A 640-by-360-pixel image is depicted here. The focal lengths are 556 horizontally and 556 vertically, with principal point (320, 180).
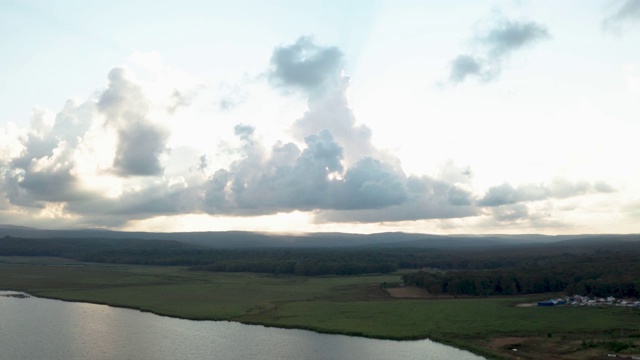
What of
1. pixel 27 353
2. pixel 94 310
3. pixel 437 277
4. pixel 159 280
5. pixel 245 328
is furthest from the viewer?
pixel 159 280

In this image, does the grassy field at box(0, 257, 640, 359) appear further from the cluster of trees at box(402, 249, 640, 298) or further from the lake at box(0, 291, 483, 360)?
the cluster of trees at box(402, 249, 640, 298)

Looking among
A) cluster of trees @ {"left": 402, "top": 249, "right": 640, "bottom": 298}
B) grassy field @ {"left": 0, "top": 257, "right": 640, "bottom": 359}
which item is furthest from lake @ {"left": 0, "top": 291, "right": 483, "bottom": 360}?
cluster of trees @ {"left": 402, "top": 249, "right": 640, "bottom": 298}

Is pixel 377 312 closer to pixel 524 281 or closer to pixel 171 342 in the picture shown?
pixel 171 342

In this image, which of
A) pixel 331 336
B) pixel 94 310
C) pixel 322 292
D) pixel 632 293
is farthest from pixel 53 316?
pixel 632 293

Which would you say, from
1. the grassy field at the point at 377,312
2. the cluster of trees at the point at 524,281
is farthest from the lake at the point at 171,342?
the cluster of trees at the point at 524,281

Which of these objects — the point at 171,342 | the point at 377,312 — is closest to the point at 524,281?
the point at 377,312

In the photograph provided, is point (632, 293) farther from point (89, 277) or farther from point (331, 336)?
point (89, 277)
